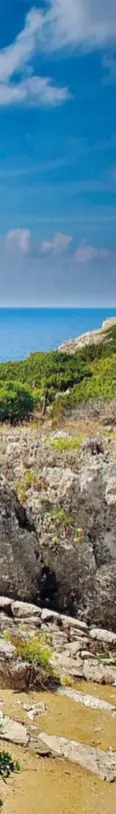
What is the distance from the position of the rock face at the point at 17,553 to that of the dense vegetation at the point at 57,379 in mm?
5477

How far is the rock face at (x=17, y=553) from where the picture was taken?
1263 cm

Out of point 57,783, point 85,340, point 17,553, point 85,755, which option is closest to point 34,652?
point 85,755

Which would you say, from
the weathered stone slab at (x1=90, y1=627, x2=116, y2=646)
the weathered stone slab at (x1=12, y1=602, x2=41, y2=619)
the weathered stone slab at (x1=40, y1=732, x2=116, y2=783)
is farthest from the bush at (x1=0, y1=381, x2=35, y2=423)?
the weathered stone slab at (x1=40, y1=732, x2=116, y2=783)

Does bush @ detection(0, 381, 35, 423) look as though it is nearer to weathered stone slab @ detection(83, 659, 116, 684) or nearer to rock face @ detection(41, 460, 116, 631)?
rock face @ detection(41, 460, 116, 631)

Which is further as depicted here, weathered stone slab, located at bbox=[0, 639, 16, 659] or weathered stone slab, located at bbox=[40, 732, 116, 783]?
weathered stone slab, located at bbox=[0, 639, 16, 659]

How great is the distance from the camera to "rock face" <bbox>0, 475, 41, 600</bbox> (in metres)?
12.6

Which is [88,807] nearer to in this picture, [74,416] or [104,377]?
[74,416]

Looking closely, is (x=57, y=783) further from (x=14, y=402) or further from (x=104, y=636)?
(x=14, y=402)

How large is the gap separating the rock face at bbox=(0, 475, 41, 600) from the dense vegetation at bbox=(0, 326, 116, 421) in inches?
216

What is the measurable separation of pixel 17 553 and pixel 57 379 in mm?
9552

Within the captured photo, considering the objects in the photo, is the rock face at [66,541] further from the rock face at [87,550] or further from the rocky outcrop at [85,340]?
the rocky outcrop at [85,340]

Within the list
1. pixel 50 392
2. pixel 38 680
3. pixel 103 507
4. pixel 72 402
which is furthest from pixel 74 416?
pixel 38 680

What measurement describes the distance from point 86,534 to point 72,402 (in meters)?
6.42

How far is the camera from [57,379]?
21562 mm
